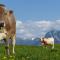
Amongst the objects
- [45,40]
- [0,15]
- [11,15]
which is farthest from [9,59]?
[45,40]

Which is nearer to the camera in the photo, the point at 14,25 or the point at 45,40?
the point at 14,25

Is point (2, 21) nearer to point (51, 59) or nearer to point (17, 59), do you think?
point (17, 59)

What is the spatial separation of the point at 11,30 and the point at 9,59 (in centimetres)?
217

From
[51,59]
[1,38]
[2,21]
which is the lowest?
[51,59]

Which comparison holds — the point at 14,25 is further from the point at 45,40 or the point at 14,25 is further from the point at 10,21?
the point at 45,40

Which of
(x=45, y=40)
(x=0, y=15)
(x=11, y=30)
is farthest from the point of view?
(x=45, y=40)

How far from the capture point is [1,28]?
11.7 metres

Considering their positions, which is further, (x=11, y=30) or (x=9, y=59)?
(x=11, y=30)

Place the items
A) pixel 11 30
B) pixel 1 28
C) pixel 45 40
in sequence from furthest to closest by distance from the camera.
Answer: pixel 45 40 < pixel 11 30 < pixel 1 28

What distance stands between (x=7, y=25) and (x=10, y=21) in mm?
572

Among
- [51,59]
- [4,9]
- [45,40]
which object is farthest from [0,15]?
[45,40]

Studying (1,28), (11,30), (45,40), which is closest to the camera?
(1,28)

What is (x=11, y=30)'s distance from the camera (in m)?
13.7

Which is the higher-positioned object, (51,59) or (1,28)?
(1,28)
